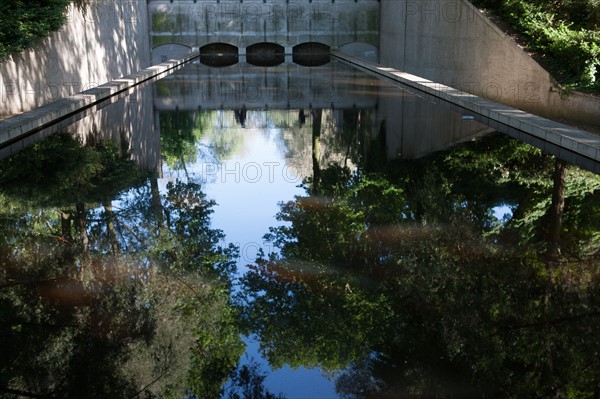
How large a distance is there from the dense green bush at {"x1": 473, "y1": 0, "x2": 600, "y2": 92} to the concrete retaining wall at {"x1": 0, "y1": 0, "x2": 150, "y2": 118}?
12.3m

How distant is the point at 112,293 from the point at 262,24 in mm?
39695

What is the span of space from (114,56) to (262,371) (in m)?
24.0

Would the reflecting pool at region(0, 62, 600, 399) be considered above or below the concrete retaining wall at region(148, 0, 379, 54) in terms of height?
below

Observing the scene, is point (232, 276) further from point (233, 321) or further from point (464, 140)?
point (464, 140)

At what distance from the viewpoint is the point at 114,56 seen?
86.0ft

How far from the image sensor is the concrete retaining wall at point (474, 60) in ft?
48.6

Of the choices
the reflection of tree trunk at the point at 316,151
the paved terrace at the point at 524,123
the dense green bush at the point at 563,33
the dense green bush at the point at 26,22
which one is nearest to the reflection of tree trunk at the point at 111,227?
the reflection of tree trunk at the point at 316,151

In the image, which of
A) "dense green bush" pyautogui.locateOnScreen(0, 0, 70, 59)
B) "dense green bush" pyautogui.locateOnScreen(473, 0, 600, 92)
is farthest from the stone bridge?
"dense green bush" pyautogui.locateOnScreen(0, 0, 70, 59)

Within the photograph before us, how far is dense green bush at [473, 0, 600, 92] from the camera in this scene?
14156 mm

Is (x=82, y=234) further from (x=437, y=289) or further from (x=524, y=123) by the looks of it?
(x=524, y=123)

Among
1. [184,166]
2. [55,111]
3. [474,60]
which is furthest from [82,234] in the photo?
[474,60]

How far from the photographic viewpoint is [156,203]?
327 inches

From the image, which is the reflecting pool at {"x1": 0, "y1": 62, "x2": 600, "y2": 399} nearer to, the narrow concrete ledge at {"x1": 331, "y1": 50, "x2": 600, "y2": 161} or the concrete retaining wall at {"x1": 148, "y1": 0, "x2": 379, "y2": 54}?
the narrow concrete ledge at {"x1": 331, "y1": 50, "x2": 600, "y2": 161}

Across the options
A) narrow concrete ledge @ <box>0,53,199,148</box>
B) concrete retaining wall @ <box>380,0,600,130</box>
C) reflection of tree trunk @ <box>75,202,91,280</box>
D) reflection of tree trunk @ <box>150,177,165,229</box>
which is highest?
concrete retaining wall @ <box>380,0,600,130</box>
